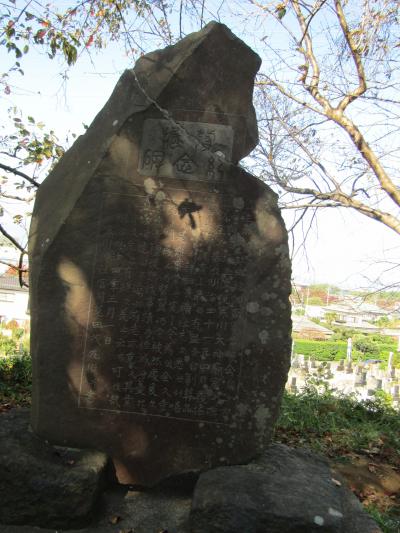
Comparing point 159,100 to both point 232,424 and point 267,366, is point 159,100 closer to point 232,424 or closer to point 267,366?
point 267,366

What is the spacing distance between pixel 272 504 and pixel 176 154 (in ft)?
6.42

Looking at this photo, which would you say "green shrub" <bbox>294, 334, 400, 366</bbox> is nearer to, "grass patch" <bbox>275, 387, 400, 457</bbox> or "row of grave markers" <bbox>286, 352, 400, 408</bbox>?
"row of grave markers" <bbox>286, 352, 400, 408</bbox>

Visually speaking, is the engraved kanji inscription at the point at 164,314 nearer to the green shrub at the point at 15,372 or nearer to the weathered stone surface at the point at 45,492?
the weathered stone surface at the point at 45,492

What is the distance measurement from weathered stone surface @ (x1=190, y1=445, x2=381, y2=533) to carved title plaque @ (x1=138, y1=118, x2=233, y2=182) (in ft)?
5.42

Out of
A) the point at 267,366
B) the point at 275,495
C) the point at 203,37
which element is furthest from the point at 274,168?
the point at 275,495

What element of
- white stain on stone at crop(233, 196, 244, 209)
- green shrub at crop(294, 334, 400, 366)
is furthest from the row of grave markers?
green shrub at crop(294, 334, 400, 366)

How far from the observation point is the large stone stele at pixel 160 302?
8.92 ft

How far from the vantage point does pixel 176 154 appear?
114 inches

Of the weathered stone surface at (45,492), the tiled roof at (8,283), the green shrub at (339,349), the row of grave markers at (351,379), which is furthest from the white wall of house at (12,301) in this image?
the weathered stone surface at (45,492)

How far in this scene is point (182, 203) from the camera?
2.85 metres

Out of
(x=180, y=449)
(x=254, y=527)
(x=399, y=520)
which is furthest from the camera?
(x=399, y=520)

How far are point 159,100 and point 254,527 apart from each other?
7.77ft

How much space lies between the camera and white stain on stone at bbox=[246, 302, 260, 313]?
9.10 feet

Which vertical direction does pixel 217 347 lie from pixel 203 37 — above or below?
below
